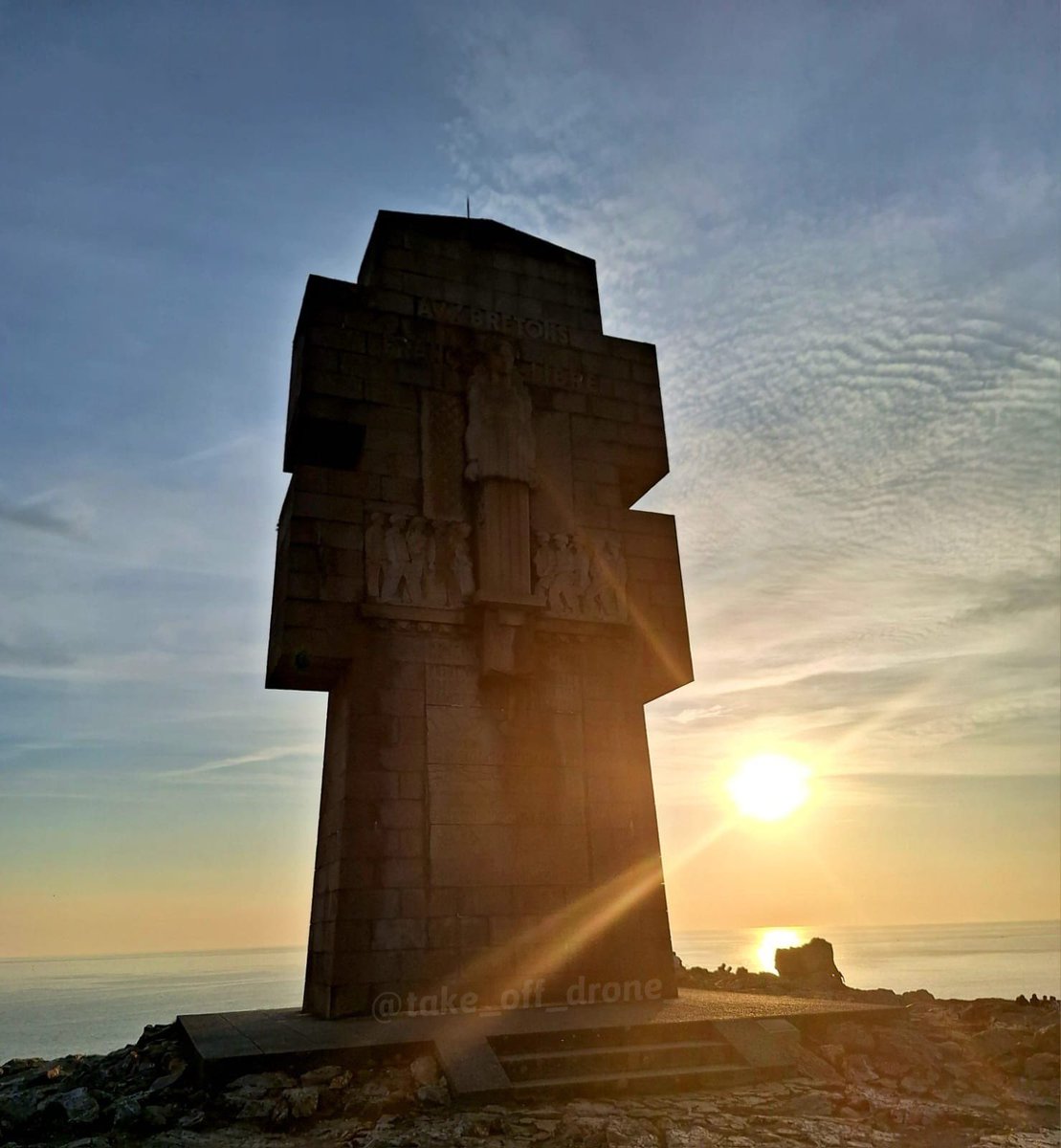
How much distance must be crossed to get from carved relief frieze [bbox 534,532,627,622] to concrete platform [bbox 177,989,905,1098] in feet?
17.4

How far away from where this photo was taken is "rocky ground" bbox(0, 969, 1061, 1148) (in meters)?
6.89

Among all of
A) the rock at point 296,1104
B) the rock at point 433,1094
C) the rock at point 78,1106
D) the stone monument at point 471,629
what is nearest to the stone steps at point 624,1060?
the rock at point 433,1094

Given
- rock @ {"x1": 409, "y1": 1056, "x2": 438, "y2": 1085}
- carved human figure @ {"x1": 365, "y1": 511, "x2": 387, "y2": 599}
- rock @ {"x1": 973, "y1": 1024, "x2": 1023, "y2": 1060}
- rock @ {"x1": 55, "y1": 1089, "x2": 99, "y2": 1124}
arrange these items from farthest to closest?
1. carved human figure @ {"x1": 365, "y1": 511, "x2": 387, "y2": 599}
2. rock @ {"x1": 973, "y1": 1024, "x2": 1023, "y2": 1060}
3. rock @ {"x1": 409, "y1": 1056, "x2": 438, "y2": 1085}
4. rock @ {"x1": 55, "y1": 1089, "x2": 99, "y2": 1124}

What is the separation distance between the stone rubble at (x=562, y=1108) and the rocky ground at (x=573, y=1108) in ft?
0.05

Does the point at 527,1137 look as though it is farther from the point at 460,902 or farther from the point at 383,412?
the point at 383,412

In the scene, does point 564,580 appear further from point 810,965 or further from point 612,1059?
point 810,965

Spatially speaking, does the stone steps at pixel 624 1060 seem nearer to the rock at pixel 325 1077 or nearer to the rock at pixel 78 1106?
the rock at pixel 325 1077

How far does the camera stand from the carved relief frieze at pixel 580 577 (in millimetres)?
13156

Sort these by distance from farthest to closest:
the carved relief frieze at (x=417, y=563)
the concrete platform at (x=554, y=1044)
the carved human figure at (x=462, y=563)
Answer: the carved human figure at (x=462, y=563) < the carved relief frieze at (x=417, y=563) < the concrete platform at (x=554, y=1044)

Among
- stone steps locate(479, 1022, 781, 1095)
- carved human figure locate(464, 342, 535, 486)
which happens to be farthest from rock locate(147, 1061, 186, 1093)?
carved human figure locate(464, 342, 535, 486)

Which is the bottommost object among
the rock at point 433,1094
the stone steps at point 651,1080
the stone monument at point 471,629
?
the stone steps at point 651,1080

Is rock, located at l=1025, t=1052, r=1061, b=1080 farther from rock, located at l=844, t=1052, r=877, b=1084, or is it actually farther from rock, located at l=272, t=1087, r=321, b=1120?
rock, located at l=272, t=1087, r=321, b=1120

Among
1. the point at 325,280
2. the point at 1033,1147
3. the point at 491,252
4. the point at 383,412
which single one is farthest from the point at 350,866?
the point at 491,252

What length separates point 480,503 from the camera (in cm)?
1309
